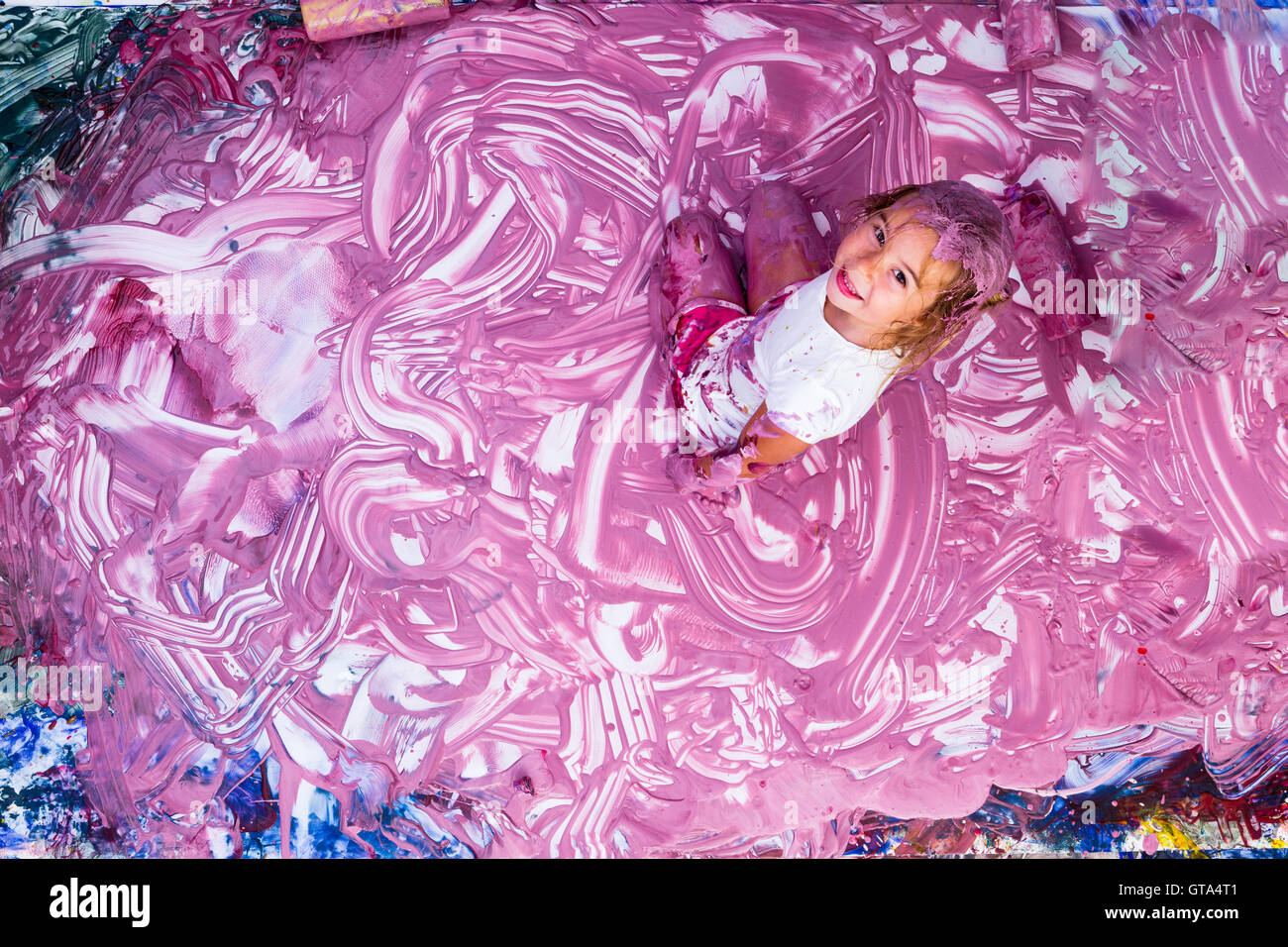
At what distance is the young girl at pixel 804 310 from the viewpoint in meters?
1.54

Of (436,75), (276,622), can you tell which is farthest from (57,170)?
(276,622)

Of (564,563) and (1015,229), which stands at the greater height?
(1015,229)

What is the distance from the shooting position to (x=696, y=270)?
7.00ft

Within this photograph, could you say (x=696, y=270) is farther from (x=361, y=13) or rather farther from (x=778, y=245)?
(x=361, y=13)

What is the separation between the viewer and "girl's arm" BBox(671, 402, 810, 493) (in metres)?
1.83

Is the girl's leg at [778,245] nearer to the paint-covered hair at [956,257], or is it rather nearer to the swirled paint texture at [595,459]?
the swirled paint texture at [595,459]

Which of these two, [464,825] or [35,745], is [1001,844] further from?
[35,745]

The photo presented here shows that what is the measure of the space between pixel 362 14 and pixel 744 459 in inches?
64.9

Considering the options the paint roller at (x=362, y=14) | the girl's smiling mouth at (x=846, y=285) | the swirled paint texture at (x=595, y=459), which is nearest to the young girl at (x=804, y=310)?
the girl's smiling mouth at (x=846, y=285)

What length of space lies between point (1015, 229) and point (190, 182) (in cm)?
236

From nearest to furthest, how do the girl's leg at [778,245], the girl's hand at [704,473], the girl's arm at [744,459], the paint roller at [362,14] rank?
the girl's arm at [744,459], the girl's hand at [704,473], the girl's leg at [778,245], the paint roller at [362,14]

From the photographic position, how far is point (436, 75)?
2.26 metres

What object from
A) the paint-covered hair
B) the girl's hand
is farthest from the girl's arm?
the paint-covered hair

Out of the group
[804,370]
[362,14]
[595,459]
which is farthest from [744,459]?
[362,14]
